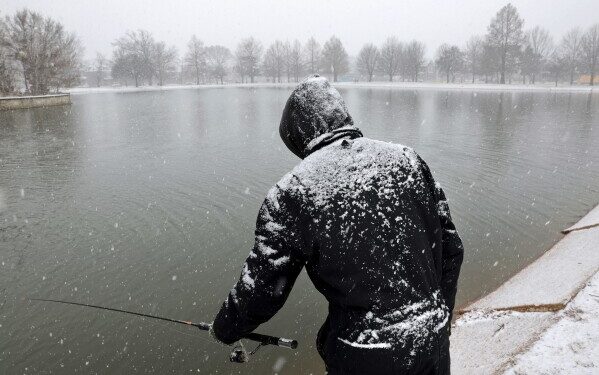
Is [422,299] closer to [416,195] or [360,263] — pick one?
[360,263]

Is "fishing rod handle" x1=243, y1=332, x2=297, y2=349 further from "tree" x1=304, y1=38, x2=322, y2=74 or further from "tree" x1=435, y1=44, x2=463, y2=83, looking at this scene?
"tree" x1=304, y1=38, x2=322, y2=74

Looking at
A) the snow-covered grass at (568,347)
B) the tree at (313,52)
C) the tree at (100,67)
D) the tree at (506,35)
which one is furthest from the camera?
the tree at (313,52)

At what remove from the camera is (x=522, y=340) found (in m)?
3.93

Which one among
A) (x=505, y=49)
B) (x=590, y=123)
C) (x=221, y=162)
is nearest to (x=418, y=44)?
(x=505, y=49)

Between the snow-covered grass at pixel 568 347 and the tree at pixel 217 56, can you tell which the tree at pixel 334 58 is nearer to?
the tree at pixel 217 56

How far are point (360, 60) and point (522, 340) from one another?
103m

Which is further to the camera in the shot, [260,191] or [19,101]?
[19,101]

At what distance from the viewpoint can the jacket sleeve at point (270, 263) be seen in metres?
1.76

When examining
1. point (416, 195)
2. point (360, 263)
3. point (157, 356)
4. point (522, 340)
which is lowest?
point (157, 356)

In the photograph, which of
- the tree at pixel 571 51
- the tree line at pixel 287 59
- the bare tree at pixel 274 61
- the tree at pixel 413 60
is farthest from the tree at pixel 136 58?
the tree at pixel 571 51

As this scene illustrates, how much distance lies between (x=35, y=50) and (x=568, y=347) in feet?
169

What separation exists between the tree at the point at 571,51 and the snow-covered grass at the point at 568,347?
81919 mm

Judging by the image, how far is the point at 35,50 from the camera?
43.1 m

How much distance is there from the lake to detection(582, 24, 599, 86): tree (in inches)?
2645
